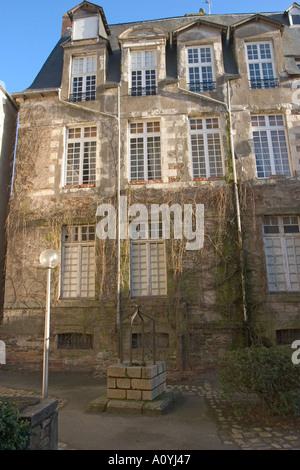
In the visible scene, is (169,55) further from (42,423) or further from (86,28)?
(42,423)

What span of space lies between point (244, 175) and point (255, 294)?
350 centimetres

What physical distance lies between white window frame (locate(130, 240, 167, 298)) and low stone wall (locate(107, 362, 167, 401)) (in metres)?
3.78

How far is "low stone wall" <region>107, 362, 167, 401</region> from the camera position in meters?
6.23

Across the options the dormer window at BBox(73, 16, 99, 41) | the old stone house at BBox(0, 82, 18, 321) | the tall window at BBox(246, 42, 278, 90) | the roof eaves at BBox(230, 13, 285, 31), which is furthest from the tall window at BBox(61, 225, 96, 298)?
the roof eaves at BBox(230, 13, 285, 31)

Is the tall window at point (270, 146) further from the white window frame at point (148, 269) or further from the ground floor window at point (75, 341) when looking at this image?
the ground floor window at point (75, 341)

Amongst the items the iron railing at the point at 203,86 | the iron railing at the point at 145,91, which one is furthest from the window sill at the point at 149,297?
the iron railing at the point at 203,86

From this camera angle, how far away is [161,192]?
10.6 meters

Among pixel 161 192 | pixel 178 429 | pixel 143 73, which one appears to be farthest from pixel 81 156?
pixel 178 429

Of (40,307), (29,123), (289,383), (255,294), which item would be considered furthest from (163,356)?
(29,123)

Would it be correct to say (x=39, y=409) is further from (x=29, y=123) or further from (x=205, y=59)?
(x=205, y=59)

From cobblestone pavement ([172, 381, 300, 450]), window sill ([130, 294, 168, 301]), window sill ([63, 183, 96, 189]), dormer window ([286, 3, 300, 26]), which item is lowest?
cobblestone pavement ([172, 381, 300, 450])

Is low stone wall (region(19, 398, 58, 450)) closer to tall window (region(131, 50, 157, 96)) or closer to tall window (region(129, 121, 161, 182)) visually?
tall window (region(129, 121, 161, 182))

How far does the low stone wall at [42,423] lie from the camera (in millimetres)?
3389

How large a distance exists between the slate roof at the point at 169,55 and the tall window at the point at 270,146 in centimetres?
178
